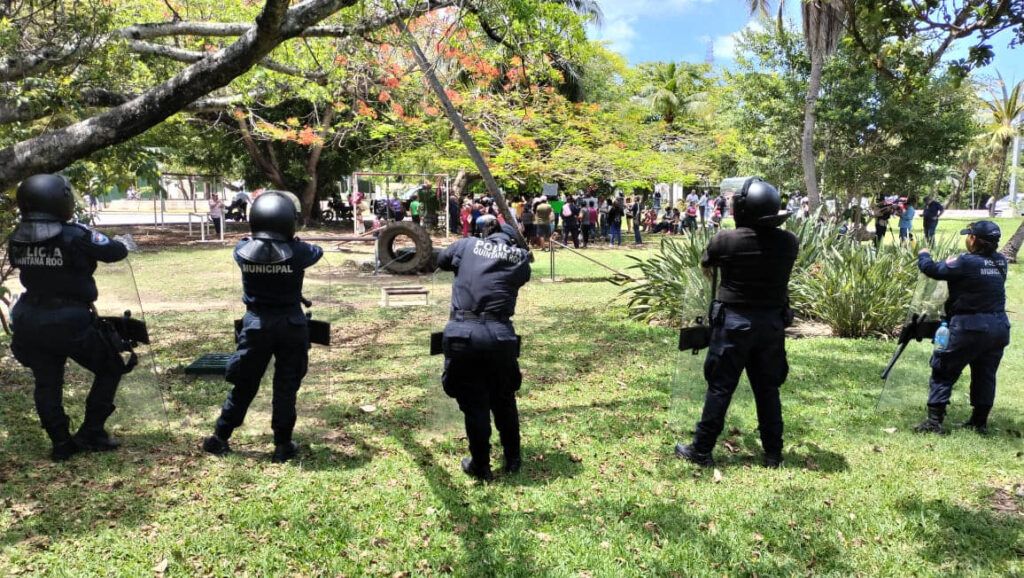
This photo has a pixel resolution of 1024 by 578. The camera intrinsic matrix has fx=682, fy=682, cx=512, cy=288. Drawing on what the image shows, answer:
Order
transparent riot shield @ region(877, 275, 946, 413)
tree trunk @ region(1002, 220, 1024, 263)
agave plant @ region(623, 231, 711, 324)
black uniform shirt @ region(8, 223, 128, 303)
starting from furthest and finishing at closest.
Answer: tree trunk @ region(1002, 220, 1024, 263)
agave plant @ region(623, 231, 711, 324)
transparent riot shield @ region(877, 275, 946, 413)
black uniform shirt @ region(8, 223, 128, 303)

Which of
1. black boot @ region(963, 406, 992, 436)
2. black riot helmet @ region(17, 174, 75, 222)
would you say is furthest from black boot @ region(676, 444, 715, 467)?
black riot helmet @ region(17, 174, 75, 222)

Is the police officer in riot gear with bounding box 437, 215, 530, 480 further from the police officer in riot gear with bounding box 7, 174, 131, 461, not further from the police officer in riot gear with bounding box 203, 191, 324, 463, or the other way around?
the police officer in riot gear with bounding box 7, 174, 131, 461

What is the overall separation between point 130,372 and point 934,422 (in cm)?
583

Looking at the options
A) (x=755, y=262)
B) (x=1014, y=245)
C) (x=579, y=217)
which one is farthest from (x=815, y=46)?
(x=755, y=262)

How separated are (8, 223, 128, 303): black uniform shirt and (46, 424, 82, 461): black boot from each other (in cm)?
90

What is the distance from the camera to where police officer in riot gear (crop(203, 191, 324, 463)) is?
4.20 metres

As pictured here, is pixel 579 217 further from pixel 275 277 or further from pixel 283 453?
→ pixel 275 277

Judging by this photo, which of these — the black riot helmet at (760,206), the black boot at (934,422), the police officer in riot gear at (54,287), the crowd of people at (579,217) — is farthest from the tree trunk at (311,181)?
the black boot at (934,422)

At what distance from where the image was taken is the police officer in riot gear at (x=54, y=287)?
4.07 meters

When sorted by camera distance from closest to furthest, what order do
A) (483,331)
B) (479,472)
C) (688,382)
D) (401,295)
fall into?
(483,331), (479,472), (688,382), (401,295)

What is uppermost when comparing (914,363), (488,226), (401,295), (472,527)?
(488,226)

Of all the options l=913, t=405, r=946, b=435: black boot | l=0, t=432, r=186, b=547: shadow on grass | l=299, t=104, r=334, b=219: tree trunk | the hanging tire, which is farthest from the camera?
l=299, t=104, r=334, b=219: tree trunk

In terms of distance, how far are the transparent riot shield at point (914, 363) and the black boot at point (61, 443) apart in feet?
19.5

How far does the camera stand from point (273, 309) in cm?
427
